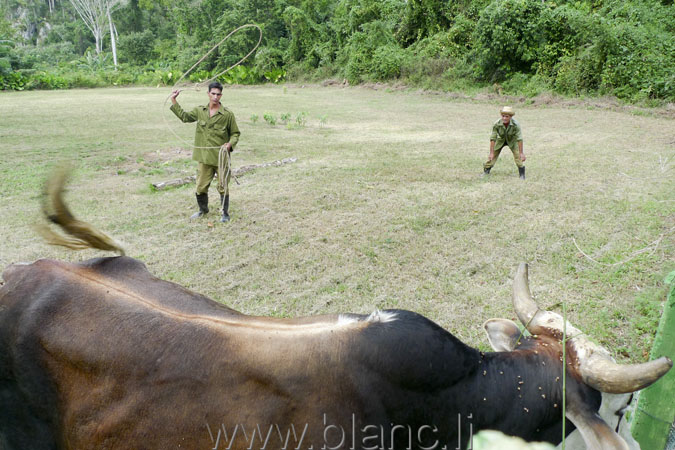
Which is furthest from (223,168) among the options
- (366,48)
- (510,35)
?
(366,48)

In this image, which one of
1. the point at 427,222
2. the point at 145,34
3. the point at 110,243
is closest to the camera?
the point at 110,243

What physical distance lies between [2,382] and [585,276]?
5195 mm

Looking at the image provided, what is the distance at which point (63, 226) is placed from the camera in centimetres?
257

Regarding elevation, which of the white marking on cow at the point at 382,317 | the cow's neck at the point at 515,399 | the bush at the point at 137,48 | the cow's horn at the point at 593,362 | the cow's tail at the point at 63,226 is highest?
the bush at the point at 137,48

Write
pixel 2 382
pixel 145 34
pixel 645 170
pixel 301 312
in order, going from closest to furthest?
1. pixel 2 382
2. pixel 301 312
3. pixel 645 170
4. pixel 145 34

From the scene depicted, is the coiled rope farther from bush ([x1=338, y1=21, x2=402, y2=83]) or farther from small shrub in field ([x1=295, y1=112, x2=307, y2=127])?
bush ([x1=338, y1=21, x2=402, y2=83])

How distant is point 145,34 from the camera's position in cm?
5456

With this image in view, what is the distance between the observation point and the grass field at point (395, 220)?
5.00 metres

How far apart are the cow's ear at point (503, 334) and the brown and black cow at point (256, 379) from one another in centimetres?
27

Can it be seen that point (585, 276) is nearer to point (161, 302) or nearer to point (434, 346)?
point (434, 346)

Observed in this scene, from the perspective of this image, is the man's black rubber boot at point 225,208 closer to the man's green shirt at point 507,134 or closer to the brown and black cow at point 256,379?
the brown and black cow at point 256,379

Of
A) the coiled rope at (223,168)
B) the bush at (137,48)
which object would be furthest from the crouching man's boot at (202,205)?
the bush at (137,48)

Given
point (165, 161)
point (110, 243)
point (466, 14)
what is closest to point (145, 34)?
point (466, 14)

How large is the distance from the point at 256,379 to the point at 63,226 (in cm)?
139
